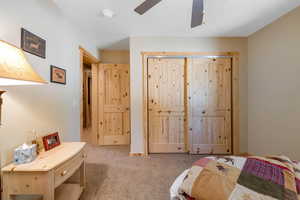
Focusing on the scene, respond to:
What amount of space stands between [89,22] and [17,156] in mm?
1989

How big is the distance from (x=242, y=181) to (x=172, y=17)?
7.01 feet

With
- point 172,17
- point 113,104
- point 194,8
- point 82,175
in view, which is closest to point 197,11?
point 194,8

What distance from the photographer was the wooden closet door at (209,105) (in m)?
2.57

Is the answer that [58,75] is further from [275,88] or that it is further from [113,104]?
[275,88]

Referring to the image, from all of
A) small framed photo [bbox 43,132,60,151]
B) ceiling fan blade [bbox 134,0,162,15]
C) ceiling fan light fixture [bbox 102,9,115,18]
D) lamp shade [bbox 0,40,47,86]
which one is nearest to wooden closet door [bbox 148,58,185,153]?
ceiling fan light fixture [bbox 102,9,115,18]

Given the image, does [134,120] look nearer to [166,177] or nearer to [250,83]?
[166,177]

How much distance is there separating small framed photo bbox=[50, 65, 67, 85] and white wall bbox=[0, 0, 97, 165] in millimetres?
52

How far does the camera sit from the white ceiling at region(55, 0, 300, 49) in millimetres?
1652

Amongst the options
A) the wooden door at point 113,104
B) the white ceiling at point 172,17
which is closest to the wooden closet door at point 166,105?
the white ceiling at point 172,17

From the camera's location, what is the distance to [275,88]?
200 centimetres

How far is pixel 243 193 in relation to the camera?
720mm

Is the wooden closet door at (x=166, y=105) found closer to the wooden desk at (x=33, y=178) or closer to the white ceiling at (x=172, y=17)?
the white ceiling at (x=172, y=17)

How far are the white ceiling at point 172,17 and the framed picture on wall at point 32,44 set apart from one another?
65cm

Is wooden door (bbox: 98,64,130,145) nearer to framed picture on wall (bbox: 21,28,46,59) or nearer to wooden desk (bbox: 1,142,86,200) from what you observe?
framed picture on wall (bbox: 21,28,46,59)
